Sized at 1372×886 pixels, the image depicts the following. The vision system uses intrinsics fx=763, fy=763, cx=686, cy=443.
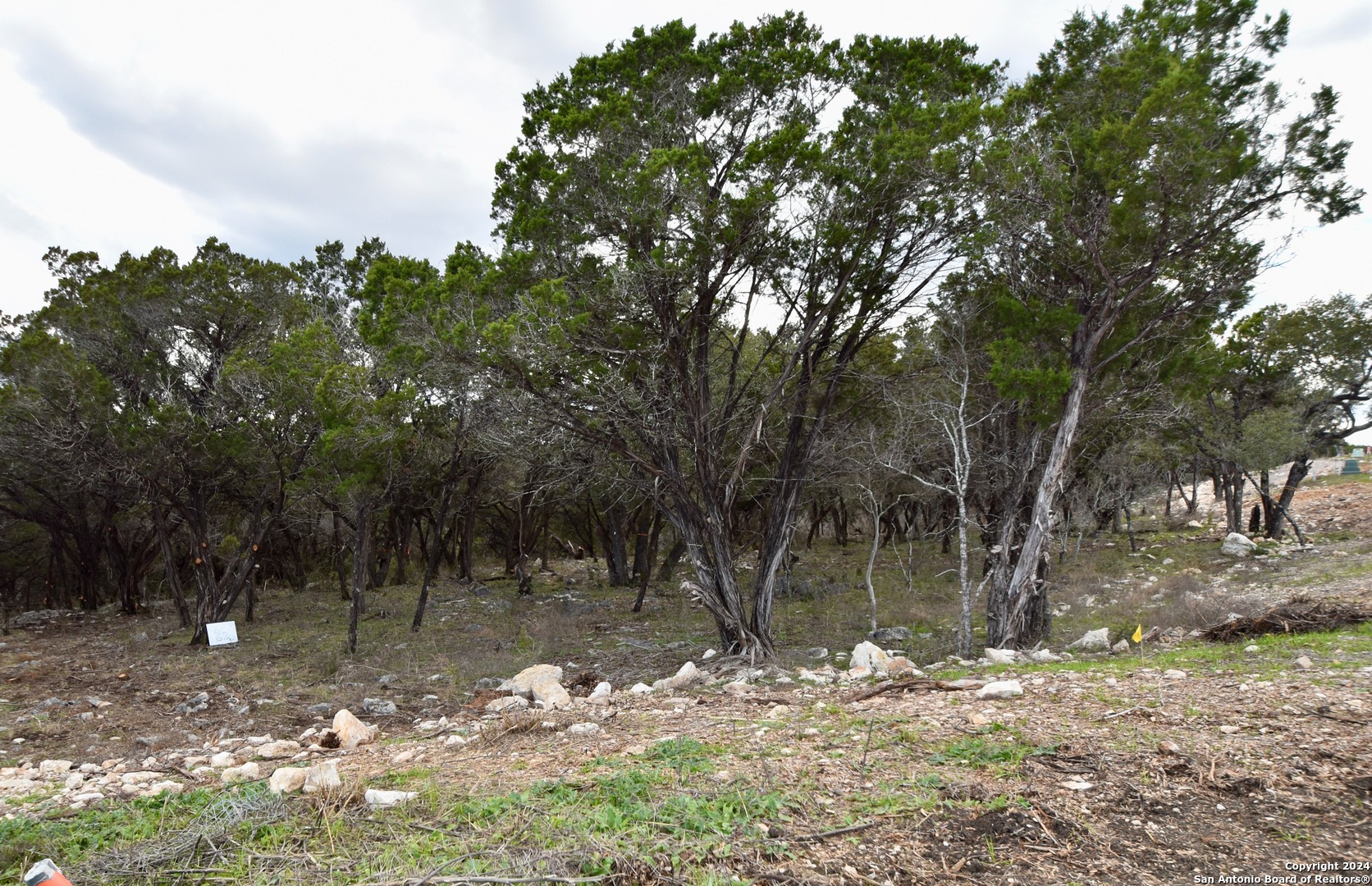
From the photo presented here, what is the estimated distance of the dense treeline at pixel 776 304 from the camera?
10.0 meters

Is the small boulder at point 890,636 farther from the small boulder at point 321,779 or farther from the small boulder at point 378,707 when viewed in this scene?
the small boulder at point 321,779

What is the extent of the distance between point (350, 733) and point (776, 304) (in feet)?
27.0

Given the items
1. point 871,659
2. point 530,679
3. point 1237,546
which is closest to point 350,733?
point 530,679

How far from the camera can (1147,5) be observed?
426 inches

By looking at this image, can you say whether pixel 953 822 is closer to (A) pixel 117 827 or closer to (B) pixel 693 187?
(A) pixel 117 827

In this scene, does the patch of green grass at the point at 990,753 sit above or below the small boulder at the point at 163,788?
above

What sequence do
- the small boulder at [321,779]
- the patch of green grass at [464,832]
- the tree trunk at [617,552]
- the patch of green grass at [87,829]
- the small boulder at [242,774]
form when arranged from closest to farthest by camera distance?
1. the patch of green grass at [464,832]
2. the patch of green grass at [87,829]
3. the small boulder at [321,779]
4. the small boulder at [242,774]
5. the tree trunk at [617,552]

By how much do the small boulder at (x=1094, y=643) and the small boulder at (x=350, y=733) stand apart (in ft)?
29.3

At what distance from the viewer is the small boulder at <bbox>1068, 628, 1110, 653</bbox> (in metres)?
10.3

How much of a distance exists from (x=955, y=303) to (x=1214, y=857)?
10614 millimetres

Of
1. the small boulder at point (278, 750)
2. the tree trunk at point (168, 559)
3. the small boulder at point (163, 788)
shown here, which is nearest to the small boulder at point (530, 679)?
the small boulder at point (278, 750)

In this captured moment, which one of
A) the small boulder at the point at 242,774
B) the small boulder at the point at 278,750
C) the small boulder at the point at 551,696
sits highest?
the small boulder at the point at 242,774

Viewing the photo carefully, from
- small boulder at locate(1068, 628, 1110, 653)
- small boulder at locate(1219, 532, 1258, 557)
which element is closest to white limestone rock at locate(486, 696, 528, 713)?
small boulder at locate(1068, 628, 1110, 653)

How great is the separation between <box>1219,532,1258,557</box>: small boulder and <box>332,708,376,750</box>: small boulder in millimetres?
21170
